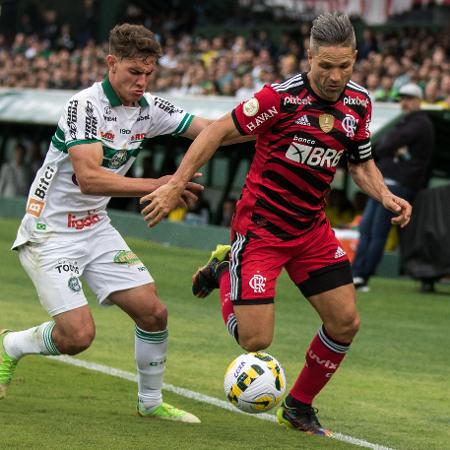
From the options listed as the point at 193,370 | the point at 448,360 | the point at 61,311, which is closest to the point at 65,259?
the point at 61,311

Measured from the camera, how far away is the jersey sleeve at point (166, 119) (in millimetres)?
7555

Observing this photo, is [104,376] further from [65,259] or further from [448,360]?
[448,360]

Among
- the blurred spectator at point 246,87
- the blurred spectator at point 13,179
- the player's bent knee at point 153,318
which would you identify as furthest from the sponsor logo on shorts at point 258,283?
the blurred spectator at point 13,179

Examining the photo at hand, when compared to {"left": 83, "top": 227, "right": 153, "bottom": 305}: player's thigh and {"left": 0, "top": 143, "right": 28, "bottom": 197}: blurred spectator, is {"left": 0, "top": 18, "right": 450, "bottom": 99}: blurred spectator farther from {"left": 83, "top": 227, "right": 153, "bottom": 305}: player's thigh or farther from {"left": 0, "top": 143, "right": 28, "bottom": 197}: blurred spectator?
{"left": 83, "top": 227, "right": 153, "bottom": 305}: player's thigh

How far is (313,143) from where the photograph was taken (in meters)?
Answer: 7.06

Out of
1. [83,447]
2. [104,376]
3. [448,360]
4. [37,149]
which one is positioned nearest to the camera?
[83,447]

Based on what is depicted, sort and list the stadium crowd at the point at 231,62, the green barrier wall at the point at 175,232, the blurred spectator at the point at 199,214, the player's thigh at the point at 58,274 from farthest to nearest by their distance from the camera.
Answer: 1. the blurred spectator at the point at 199,214
2. the stadium crowd at the point at 231,62
3. the green barrier wall at the point at 175,232
4. the player's thigh at the point at 58,274

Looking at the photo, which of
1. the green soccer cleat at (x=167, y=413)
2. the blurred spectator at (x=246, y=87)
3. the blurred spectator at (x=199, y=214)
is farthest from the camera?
the blurred spectator at (x=246, y=87)

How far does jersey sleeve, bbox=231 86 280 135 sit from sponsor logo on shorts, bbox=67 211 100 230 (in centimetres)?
107

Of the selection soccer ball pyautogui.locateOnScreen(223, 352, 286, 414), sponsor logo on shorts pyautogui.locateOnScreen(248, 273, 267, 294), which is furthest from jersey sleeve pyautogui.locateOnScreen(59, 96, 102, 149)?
soccer ball pyautogui.locateOnScreen(223, 352, 286, 414)

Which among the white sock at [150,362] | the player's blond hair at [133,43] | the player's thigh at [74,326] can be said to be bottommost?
the white sock at [150,362]

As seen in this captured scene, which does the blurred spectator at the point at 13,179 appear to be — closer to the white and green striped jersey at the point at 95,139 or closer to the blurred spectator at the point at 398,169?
the blurred spectator at the point at 398,169

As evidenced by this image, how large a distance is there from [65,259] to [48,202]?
0.35m

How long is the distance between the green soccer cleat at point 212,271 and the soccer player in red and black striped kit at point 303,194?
45 centimetres
